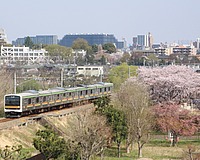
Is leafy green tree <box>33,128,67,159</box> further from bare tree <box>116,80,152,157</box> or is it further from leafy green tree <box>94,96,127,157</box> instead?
bare tree <box>116,80,152,157</box>

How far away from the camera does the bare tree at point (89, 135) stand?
2062 centimetres

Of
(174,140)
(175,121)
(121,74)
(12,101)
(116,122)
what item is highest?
(12,101)

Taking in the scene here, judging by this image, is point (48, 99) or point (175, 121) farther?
point (48, 99)

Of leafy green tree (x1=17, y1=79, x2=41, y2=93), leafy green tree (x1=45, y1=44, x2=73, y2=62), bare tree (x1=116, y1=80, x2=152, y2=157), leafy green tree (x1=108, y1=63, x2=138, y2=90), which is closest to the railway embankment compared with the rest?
bare tree (x1=116, y1=80, x2=152, y2=157)

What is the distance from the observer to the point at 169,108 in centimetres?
3422

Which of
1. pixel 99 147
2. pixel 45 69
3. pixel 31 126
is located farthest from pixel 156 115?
pixel 45 69

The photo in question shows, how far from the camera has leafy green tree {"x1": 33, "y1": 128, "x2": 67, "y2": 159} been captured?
18938mm

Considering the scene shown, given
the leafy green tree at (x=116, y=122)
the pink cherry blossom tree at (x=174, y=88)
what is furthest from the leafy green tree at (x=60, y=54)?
the leafy green tree at (x=116, y=122)

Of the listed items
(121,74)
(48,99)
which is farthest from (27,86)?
(121,74)

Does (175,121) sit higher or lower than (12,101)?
lower

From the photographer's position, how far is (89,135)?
21172 millimetres

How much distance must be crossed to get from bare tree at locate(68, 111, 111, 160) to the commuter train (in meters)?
6.97

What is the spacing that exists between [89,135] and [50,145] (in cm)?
260

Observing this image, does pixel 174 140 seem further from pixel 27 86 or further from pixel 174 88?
pixel 27 86
